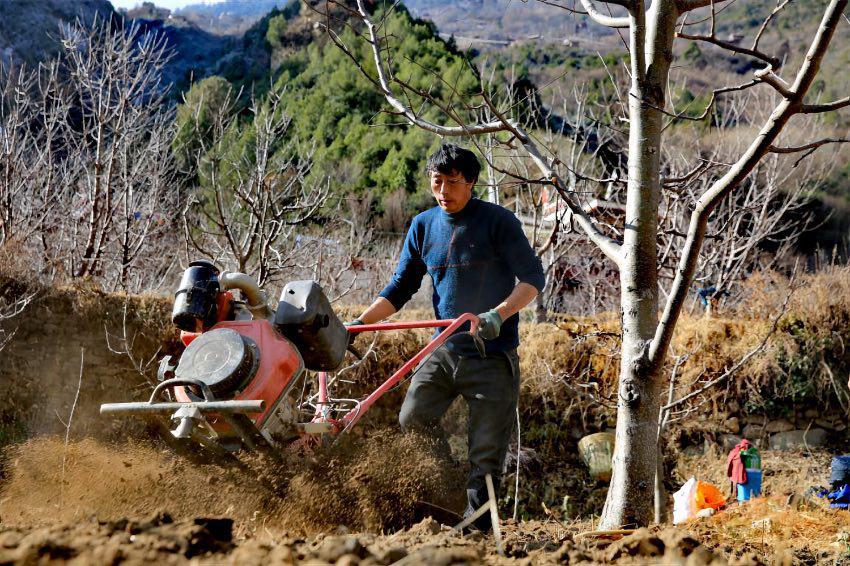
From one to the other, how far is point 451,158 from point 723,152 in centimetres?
1175

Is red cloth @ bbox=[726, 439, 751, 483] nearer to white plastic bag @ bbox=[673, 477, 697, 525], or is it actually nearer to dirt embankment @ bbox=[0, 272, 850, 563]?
dirt embankment @ bbox=[0, 272, 850, 563]

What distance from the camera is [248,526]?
13.8 feet

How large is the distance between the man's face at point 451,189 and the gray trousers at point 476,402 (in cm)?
74

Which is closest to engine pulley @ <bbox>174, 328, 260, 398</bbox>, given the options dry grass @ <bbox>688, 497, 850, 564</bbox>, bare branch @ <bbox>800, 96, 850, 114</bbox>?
dry grass @ <bbox>688, 497, 850, 564</bbox>

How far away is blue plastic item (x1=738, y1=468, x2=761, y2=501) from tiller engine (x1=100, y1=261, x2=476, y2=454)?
4.52 m

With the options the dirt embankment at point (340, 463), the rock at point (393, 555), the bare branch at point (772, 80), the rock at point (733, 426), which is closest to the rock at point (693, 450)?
the dirt embankment at point (340, 463)

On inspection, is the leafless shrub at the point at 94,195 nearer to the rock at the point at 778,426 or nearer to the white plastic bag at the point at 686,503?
the white plastic bag at the point at 686,503

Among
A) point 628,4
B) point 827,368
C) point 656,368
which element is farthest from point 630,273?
point 827,368

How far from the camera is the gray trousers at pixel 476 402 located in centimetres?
402

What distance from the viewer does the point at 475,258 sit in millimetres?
4293

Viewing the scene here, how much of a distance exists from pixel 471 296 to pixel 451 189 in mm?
554

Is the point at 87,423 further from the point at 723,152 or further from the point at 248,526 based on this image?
the point at 723,152

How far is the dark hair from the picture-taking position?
13.7 feet

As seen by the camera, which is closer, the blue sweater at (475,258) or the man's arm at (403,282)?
the blue sweater at (475,258)
